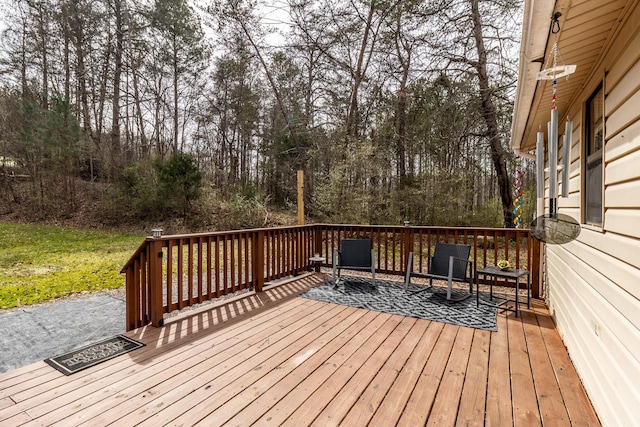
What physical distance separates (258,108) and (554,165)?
1419 centimetres

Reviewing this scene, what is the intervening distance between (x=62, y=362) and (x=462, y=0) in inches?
379

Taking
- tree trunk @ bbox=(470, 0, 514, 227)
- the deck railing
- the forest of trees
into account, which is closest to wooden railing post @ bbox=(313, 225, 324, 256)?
the deck railing

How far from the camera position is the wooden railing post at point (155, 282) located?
10.2ft

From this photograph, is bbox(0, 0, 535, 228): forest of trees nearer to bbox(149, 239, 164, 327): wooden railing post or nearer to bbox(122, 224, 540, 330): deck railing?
bbox(122, 224, 540, 330): deck railing

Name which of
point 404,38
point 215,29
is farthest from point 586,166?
point 215,29

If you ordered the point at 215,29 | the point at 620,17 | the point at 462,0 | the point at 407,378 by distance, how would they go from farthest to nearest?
the point at 215,29 < the point at 462,0 < the point at 407,378 < the point at 620,17

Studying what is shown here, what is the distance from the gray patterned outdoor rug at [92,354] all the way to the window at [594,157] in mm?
3731

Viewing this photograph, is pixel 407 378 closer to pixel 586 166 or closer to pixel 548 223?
pixel 548 223

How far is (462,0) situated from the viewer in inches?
294

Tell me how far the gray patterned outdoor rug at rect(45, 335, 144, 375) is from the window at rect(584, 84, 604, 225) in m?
3.73

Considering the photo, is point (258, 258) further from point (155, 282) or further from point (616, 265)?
point (616, 265)

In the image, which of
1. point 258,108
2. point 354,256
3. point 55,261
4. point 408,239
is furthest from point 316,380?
point 258,108

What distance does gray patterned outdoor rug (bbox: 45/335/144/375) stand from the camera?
2.38 meters

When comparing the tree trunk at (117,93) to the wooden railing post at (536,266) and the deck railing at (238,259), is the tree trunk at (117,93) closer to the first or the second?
the deck railing at (238,259)
